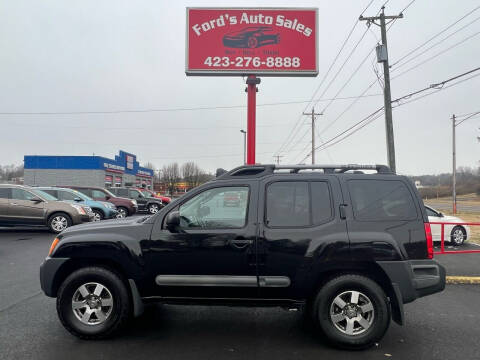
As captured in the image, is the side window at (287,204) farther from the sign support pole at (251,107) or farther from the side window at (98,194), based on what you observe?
the side window at (98,194)

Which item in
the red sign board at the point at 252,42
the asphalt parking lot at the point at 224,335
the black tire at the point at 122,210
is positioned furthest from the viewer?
the black tire at the point at 122,210

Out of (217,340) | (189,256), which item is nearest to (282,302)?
(217,340)

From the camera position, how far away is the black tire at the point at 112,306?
12.7ft

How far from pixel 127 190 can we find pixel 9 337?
18429mm

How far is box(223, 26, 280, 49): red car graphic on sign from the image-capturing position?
1475cm

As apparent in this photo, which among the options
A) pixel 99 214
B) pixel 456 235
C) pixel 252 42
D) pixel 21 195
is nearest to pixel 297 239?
pixel 456 235

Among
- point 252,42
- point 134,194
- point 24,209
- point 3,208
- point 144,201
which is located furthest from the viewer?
point 134,194

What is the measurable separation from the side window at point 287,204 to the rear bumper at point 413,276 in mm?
951

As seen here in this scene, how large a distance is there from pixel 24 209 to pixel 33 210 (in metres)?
0.29

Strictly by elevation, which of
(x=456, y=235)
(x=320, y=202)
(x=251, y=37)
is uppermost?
(x=251, y=37)

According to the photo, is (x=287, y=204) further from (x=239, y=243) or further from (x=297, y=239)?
(x=239, y=243)

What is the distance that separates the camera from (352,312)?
378cm

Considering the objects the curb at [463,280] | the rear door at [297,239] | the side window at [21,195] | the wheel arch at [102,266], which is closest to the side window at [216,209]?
the rear door at [297,239]

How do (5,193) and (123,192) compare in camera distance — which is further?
(123,192)
